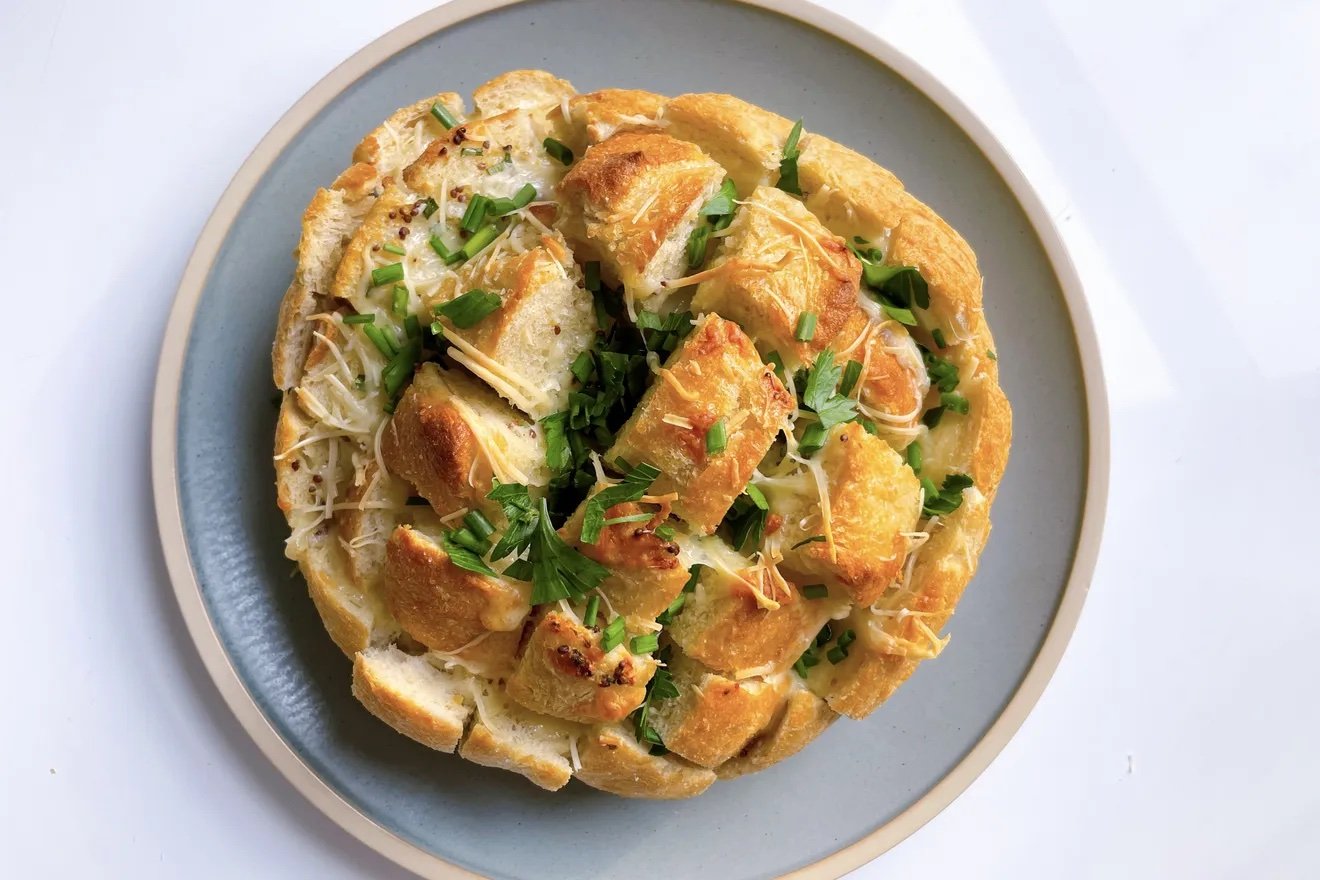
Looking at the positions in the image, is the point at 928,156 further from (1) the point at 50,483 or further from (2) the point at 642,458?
(1) the point at 50,483

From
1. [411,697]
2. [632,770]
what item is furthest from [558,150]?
[632,770]

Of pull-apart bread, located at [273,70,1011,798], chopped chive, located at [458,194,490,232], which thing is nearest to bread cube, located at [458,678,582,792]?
pull-apart bread, located at [273,70,1011,798]

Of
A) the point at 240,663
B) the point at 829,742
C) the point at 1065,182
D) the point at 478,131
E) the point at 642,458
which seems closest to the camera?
the point at 642,458

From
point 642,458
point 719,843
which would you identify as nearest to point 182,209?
point 642,458

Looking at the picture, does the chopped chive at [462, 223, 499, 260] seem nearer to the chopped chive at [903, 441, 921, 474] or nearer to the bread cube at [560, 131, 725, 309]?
the bread cube at [560, 131, 725, 309]

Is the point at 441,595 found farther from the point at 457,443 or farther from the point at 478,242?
the point at 478,242

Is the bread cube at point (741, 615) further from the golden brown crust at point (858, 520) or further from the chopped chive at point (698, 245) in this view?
the chopped chive at point (698, 245)
